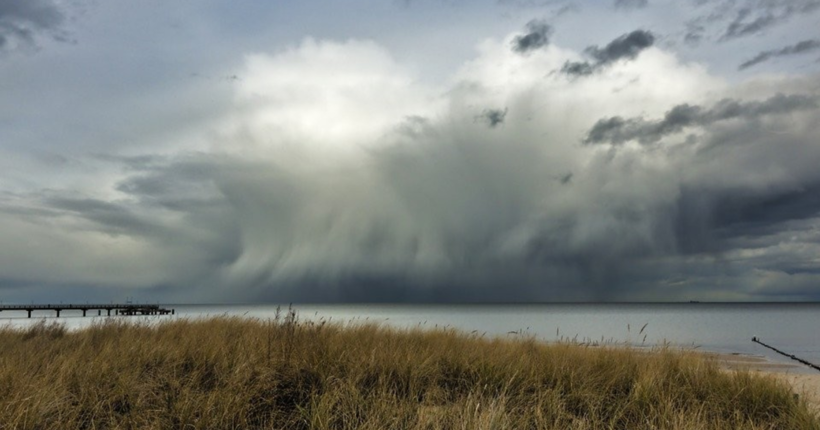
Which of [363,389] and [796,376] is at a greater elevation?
[363,389]

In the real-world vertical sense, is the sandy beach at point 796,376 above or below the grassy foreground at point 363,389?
below

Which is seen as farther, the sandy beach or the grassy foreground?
the sandy beach

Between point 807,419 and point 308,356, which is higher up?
point 308,356

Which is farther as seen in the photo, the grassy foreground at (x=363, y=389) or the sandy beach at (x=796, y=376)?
the sandy beach at (x=796, y=376)

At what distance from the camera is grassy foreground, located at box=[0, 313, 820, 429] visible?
21.2 feet

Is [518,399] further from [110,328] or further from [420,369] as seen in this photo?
[110,328]

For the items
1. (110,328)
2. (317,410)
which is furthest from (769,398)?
(110,328)

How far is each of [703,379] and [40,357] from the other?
39.4 feet

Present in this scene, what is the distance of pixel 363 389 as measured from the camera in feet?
25.7

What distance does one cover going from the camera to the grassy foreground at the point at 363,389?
6.45 meters

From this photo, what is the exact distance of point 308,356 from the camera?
868 centimetres

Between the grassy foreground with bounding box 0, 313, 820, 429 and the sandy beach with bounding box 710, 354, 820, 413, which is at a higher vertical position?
the grassy foreground with bounding box 0, 313, 820, 429

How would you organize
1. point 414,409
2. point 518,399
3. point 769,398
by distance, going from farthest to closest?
point 769,398 < point 518,399 < point 414,409

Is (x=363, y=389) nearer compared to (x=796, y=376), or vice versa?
(x=363, y=389)
